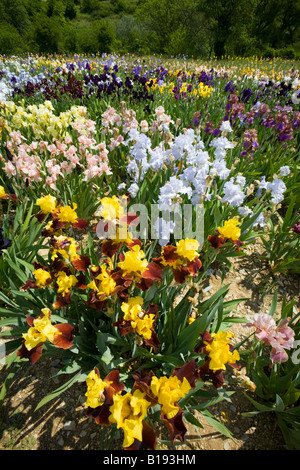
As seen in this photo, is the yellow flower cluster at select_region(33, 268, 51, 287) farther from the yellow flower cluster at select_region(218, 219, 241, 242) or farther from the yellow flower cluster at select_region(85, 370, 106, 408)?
the yellow flower cluster at select_region(218, 219, 241, 242)

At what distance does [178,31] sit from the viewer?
21094 mm

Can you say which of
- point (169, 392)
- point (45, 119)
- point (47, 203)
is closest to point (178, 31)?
point (45, 119)

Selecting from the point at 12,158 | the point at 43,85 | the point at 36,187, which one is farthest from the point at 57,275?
the point at 43,85

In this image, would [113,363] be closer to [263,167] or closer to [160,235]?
[160,235]

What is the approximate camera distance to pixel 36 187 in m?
3.31

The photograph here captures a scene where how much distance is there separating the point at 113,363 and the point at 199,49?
120 feet

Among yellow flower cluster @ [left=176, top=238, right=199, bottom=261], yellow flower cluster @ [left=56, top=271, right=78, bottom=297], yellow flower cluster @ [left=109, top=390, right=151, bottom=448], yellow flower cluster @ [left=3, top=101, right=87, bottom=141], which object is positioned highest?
yellow flower cluster @ [left=3, top=101, right=87, bottom=141]

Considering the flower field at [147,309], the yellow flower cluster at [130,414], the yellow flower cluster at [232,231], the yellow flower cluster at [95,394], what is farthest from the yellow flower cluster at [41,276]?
the yellow flower cluster at [232,231]

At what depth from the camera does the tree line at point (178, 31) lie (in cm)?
2550

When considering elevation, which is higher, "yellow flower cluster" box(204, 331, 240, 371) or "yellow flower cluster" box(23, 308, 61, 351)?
"yellow flower cluster" box(23, 308, 61, 351)

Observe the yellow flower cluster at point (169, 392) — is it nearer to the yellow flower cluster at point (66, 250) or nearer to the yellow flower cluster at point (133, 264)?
the yellow flower cluster at point (133, 264)

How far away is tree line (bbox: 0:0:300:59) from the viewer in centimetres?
2550

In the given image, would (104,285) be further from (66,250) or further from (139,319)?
(66,250)

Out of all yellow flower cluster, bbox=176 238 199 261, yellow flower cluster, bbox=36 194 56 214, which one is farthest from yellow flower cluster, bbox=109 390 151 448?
yellow flower cluster, bbox=36 194 56 214
